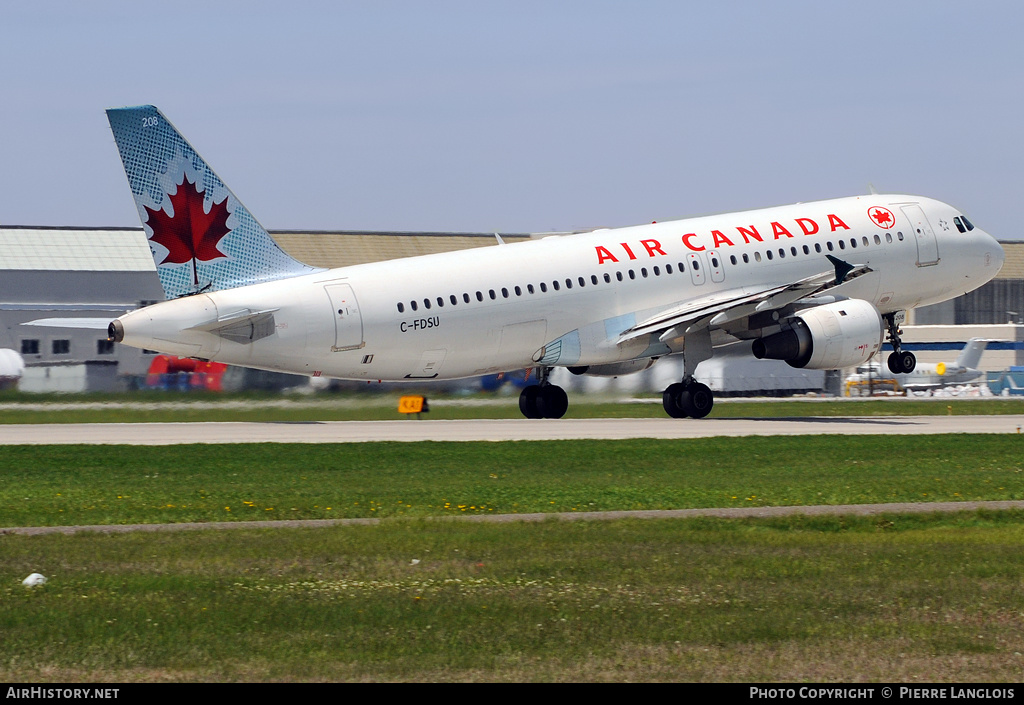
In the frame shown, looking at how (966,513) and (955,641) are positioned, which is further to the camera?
(966,513)

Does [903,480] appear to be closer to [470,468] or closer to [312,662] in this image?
[470,468]

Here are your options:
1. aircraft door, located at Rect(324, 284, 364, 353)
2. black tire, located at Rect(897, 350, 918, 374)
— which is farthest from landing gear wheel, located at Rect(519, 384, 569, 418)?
black tire, located at Rect(897, 350, 918, 374)

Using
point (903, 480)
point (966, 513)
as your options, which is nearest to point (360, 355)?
point (903, 480)

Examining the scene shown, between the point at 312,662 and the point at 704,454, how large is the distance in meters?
19.6

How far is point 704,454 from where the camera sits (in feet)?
97.3

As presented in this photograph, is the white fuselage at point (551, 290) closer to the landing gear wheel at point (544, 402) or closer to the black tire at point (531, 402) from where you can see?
the landing gear wheel at point (544, 402)

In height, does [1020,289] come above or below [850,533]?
above

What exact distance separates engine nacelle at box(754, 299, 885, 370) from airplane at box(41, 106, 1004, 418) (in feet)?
0.16

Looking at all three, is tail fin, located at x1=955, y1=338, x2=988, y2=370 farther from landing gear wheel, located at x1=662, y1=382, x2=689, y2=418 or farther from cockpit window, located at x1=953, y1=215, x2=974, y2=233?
landing gear wheel, located at x1=662, y1=382, x2=689, y2=418

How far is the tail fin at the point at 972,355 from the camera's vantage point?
7994 cm

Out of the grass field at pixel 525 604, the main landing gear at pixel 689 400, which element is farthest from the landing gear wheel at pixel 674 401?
the grass field at pixel 525 604

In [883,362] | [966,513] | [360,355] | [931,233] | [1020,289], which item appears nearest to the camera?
[966,513]

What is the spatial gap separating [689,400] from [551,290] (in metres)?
5.83

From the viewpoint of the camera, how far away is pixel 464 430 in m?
37.5
